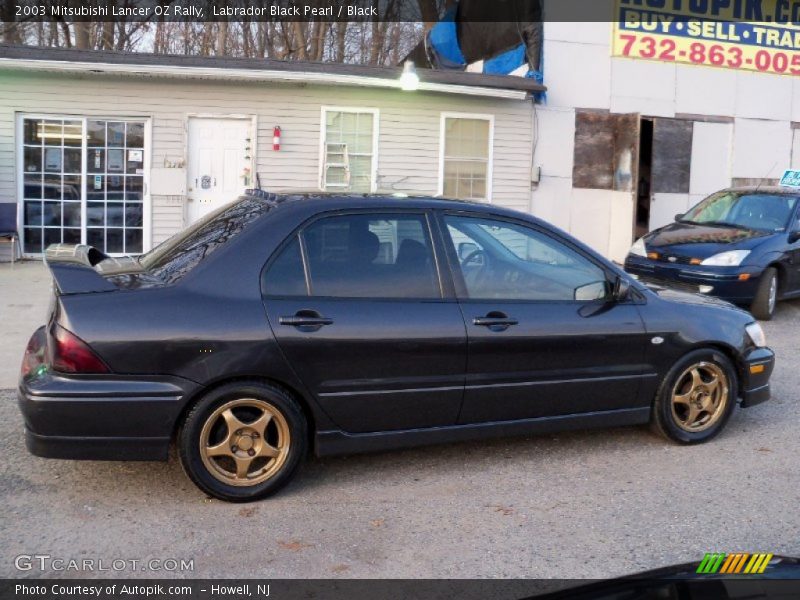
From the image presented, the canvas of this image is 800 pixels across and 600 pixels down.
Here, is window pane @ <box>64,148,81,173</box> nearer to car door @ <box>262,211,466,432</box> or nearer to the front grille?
the front grille

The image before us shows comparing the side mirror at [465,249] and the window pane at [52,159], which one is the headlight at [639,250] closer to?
the side mirror at [465,249]

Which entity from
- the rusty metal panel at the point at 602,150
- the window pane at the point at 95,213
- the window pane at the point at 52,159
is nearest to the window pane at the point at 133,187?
the window pane at the point at 95,213

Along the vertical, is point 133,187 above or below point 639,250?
above

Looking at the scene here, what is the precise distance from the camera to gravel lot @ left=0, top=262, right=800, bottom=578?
157 inches

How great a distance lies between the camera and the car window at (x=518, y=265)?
5.04 meters

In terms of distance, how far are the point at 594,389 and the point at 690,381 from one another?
→ 77 centimetres

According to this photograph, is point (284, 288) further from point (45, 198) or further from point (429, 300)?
point (45, 198)

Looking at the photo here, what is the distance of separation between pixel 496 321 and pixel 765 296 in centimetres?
629

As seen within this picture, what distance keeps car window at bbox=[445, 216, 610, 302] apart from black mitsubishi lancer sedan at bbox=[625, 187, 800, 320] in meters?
4.48

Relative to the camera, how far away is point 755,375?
18.8 feet

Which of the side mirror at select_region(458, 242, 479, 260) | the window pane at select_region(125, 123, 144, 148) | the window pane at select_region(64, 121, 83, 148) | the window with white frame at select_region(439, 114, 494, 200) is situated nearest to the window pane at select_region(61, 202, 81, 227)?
the window pane at select_region(64, 121, 83, 148)

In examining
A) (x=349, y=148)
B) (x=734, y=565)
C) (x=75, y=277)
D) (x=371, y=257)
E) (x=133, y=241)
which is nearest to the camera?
(x=734, y=565)

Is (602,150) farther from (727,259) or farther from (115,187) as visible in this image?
(115,187)

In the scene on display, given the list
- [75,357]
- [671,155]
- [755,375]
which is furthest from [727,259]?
[75,357]
